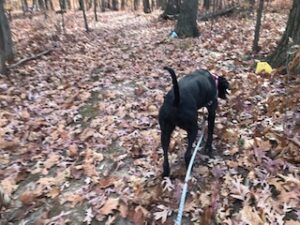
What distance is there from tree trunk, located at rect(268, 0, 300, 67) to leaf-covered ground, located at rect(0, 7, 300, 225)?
57 centimetres

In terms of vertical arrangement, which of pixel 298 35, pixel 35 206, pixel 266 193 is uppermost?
pixel 298 35

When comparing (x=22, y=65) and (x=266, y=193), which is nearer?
(x=266, y=193)

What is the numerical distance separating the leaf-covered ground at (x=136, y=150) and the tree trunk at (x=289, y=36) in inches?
22.6

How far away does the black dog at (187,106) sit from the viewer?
4.33 metres

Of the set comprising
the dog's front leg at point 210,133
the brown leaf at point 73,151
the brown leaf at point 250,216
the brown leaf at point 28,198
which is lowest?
the brown leaf at point 28,198

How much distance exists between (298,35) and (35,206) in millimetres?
5848

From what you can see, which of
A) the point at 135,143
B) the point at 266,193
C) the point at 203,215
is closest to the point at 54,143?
the point at 135,143

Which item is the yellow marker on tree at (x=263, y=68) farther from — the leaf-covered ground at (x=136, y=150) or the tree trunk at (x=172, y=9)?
the tree trunk at (x=172, y=9)

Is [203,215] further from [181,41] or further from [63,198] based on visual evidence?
[181,41]

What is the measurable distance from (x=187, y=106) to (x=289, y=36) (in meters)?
4.00

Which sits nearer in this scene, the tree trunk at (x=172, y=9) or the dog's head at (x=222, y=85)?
the dog's head at (x=222, y=85)

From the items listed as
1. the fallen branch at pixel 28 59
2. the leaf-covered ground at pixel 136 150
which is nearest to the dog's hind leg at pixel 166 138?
the leaf-covered ground at pixel 136 150

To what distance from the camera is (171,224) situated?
4.17 metres

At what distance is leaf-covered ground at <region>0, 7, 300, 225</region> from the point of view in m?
Answer: 4.36
